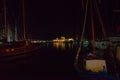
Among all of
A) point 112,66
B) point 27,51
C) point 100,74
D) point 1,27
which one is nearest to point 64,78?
point 112,66

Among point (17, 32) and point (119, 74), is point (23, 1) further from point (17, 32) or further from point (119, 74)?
point (119, 74)

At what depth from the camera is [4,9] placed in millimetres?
65438

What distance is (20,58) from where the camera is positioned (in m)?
59.9

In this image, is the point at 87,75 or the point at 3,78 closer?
the point at 87,75

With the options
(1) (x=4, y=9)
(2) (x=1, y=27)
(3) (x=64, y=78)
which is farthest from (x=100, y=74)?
(2) (x=1, y=27)

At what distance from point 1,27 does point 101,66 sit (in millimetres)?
46587

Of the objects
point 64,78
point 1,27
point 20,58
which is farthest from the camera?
point 1,27

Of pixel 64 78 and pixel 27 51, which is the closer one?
pixel 64 78

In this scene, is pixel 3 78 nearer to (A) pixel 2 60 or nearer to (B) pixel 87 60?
(B) pixel 87 60

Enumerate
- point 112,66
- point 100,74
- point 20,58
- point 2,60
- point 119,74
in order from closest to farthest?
point 100,74 → point 119,74 → point 112,66 → point 2,60 → point 20,58

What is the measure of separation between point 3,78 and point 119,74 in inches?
576

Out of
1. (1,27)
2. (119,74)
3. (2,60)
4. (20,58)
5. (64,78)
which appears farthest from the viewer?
(1,27)

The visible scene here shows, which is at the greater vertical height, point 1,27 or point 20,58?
point 1,27

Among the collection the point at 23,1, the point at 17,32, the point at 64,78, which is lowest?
the point at 64,78
